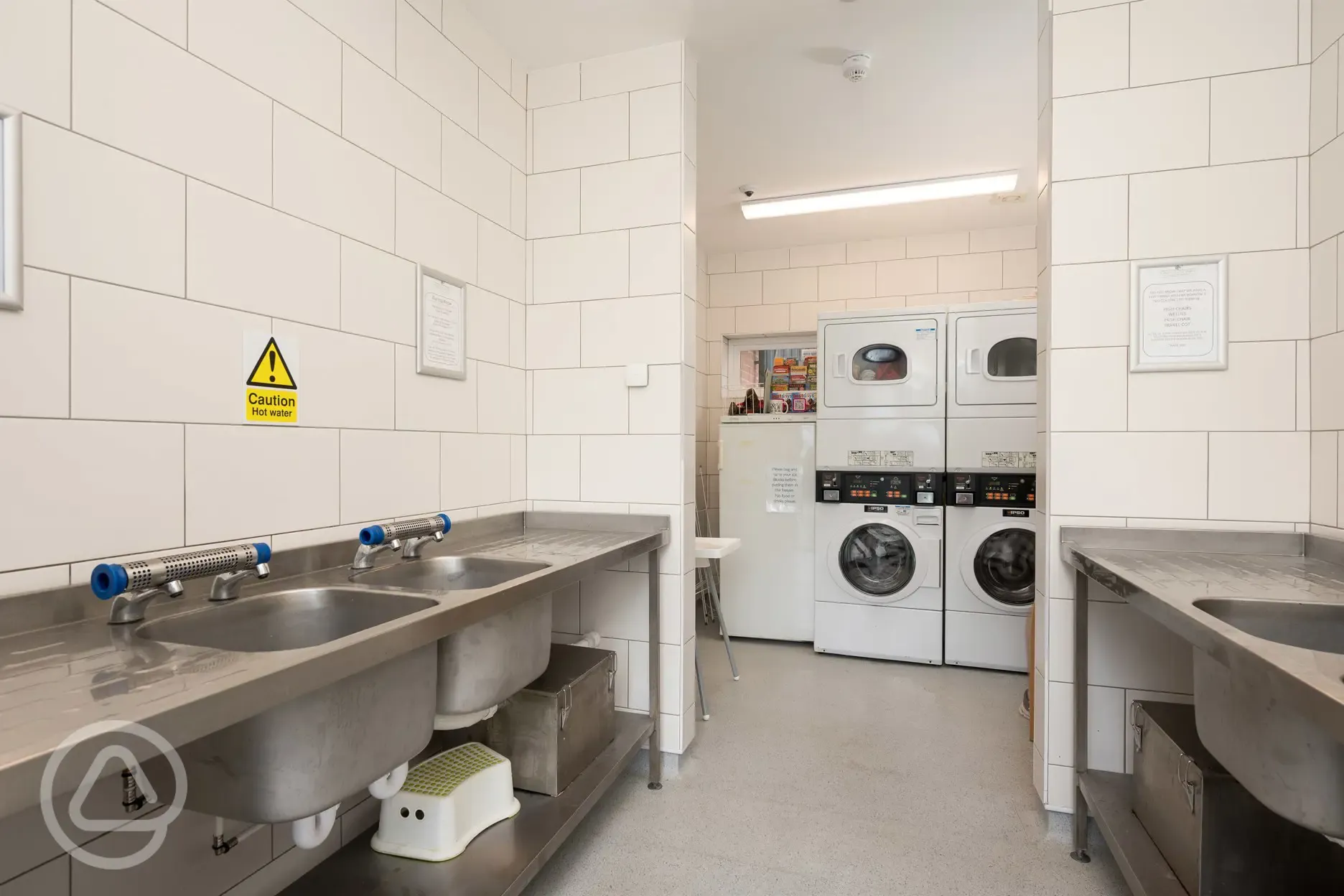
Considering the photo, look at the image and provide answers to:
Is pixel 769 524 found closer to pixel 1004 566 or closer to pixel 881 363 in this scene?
pixel 881 363

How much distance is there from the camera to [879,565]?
140 inches

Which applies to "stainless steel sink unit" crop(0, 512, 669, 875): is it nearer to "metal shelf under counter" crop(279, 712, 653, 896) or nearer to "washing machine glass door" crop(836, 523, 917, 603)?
"metal shelf under counter" crop(279, 712, 653, 896)

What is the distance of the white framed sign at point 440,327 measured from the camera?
1814 millimetres

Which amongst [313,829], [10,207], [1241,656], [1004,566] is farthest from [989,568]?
[10,207]

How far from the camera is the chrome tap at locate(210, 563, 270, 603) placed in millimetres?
1135

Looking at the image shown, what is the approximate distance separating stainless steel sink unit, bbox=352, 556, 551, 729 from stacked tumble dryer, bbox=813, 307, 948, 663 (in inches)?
90.9

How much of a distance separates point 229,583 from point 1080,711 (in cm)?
204

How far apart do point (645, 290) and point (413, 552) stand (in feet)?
3.73

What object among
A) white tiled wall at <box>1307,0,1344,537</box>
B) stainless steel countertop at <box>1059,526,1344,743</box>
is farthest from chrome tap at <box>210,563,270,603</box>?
white tiled wall at <box>1307,0,1344,537</box>

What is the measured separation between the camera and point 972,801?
2.09 meters

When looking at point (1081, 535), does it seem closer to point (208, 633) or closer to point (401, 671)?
point (401, 671)

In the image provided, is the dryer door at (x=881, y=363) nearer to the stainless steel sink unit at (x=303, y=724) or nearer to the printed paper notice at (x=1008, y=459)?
the printed paper notice at (x=1008, y=459)

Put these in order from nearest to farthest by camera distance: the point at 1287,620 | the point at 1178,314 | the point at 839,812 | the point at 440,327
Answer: the point at 1287,620 < the point at 1178,314 < the point at 440,327 < the point at 839,812

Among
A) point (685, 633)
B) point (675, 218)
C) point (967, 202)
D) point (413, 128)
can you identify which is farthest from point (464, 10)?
point (967, 202)
